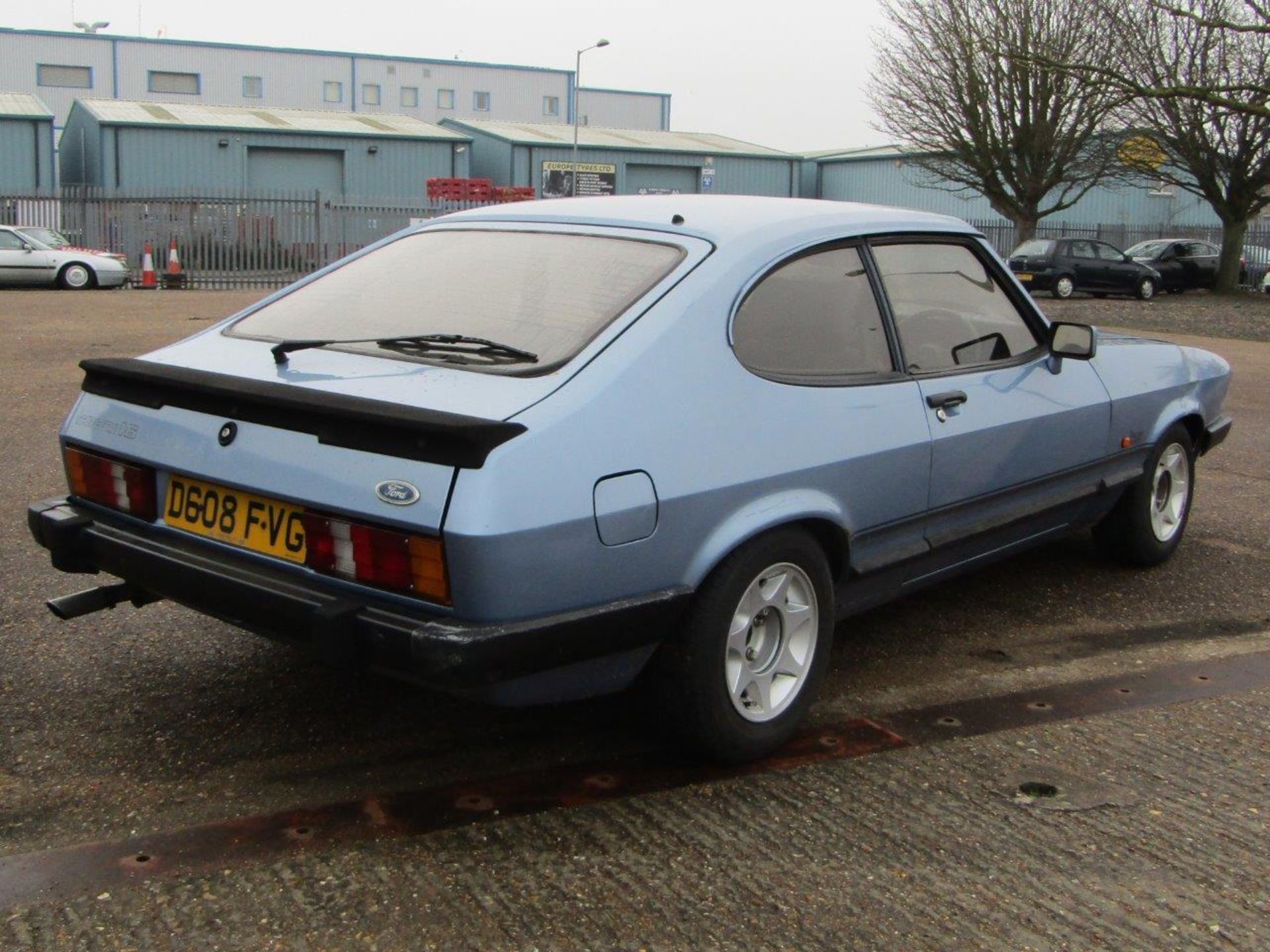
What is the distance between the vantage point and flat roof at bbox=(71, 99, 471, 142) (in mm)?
38250

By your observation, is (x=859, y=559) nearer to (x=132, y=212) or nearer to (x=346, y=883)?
(x=346, y=883)

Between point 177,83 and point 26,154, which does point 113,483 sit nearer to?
point 26,154

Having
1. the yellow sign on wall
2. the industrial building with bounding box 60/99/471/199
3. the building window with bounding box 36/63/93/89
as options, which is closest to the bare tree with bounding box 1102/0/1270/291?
the yellow sign on wall

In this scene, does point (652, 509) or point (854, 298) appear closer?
point (652, 509)

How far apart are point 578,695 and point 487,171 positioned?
142 feet

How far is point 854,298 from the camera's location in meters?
3.93

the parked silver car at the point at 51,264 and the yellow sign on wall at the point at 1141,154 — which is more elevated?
the yellow sign on wall at the point at 1141,154

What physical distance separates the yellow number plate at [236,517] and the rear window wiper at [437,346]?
40cm

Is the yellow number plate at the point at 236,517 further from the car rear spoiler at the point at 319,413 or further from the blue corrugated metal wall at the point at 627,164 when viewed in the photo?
the blue corrugated metal wall at the point at 627,164

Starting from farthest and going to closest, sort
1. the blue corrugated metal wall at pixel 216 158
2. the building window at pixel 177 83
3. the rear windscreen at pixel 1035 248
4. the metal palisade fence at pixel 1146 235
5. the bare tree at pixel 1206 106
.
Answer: the building window at pixel 177 83 < the blue corrugated metal wall at pixel 216 158 < the metal palisade fence at pixel 1146 235 < the rear windscreen at pixel 1035 248 < the bare tree at pixel 1206 106

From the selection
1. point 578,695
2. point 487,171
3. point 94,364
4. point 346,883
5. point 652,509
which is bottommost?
point 346,883

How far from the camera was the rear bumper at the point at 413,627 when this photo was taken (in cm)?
285

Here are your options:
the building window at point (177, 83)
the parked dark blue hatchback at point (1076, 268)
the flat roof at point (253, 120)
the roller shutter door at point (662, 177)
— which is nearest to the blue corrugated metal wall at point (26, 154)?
the flat roof at point (253, 120)

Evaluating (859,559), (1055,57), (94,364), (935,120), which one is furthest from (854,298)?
(935,120)
